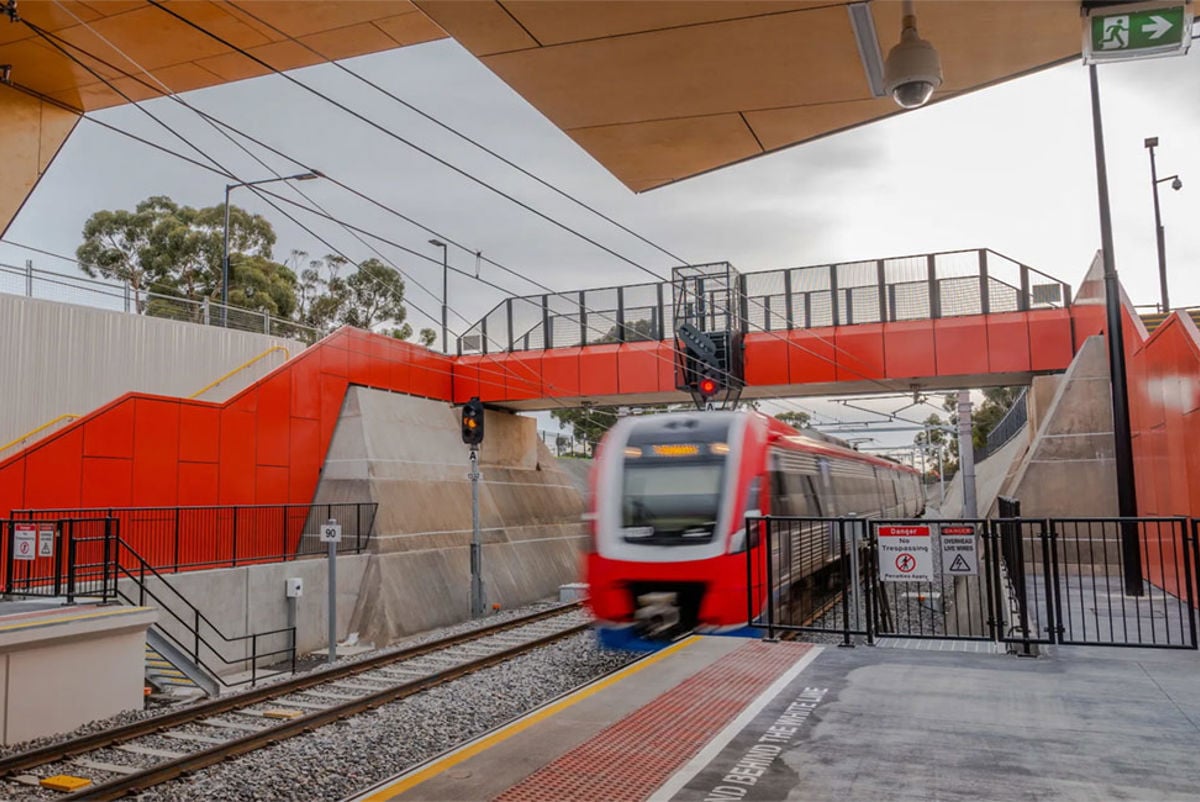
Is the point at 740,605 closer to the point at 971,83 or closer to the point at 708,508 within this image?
the point at 708,508

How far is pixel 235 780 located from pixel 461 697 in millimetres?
4084

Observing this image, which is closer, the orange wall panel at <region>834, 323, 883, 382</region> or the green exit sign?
the green exit sign

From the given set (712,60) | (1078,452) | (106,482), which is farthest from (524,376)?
(712,60)

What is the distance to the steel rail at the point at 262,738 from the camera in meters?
8.18

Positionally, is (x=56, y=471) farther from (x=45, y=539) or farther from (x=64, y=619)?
(x=64, y=619)

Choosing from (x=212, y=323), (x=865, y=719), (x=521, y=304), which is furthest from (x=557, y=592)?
(x=865, y=719)

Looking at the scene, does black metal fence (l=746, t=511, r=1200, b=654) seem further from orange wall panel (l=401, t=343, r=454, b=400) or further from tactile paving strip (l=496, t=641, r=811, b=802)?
orange wall panel (l=401, t=343, r=454, b=400)

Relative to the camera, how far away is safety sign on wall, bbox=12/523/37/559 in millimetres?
13010

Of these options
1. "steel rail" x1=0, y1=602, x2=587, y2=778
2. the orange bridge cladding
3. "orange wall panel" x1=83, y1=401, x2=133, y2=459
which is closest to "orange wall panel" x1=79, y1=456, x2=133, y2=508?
the orange bridge cladding

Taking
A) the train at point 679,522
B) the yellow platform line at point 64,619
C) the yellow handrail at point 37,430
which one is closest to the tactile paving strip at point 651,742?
the train at point 679,522

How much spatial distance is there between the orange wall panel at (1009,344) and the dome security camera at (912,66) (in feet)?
62.7

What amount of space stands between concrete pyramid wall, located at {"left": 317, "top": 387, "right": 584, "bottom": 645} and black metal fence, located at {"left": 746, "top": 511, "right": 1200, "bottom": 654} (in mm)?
6739

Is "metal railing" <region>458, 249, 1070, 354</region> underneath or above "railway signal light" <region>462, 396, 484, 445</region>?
above

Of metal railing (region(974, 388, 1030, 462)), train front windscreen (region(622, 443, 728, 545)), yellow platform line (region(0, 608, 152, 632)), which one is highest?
metal railing (region(974, 388, 1030, 462))
